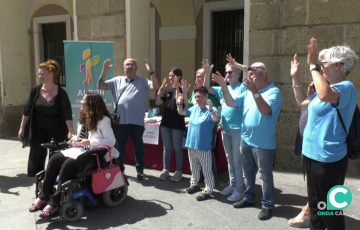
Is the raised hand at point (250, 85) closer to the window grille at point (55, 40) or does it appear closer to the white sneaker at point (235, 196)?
the white sneaker at point (235, 196)

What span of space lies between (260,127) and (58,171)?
220 cm

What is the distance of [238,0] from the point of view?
365 inches

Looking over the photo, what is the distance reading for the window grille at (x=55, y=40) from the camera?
37.9 ft

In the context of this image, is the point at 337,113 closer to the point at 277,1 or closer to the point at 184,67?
the point at 277,1

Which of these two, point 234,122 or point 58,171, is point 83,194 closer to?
point 58,171

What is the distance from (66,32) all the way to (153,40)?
2.89 metres

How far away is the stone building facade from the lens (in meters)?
5.14

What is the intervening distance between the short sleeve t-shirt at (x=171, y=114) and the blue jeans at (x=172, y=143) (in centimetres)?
7

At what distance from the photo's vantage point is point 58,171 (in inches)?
153

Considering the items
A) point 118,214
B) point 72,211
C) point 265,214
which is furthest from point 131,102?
point 265,214

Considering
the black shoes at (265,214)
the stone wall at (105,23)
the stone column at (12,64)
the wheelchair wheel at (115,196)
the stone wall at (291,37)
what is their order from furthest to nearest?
the stone column at (12,64) → the stone wall at (105,23) → the stone wall at (291,37) → the wheelchair wheel at (115,196) → the black shoes at (265,214)

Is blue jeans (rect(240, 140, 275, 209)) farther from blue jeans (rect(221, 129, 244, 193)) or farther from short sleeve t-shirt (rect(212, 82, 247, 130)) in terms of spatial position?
short sleeve t-shirt (rect(212, 82, 247, 130))

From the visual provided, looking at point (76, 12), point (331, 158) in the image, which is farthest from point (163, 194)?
point (76, 12)

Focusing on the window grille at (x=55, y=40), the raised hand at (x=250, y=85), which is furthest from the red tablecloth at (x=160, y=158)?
the window grille at (x=55, y=40)
